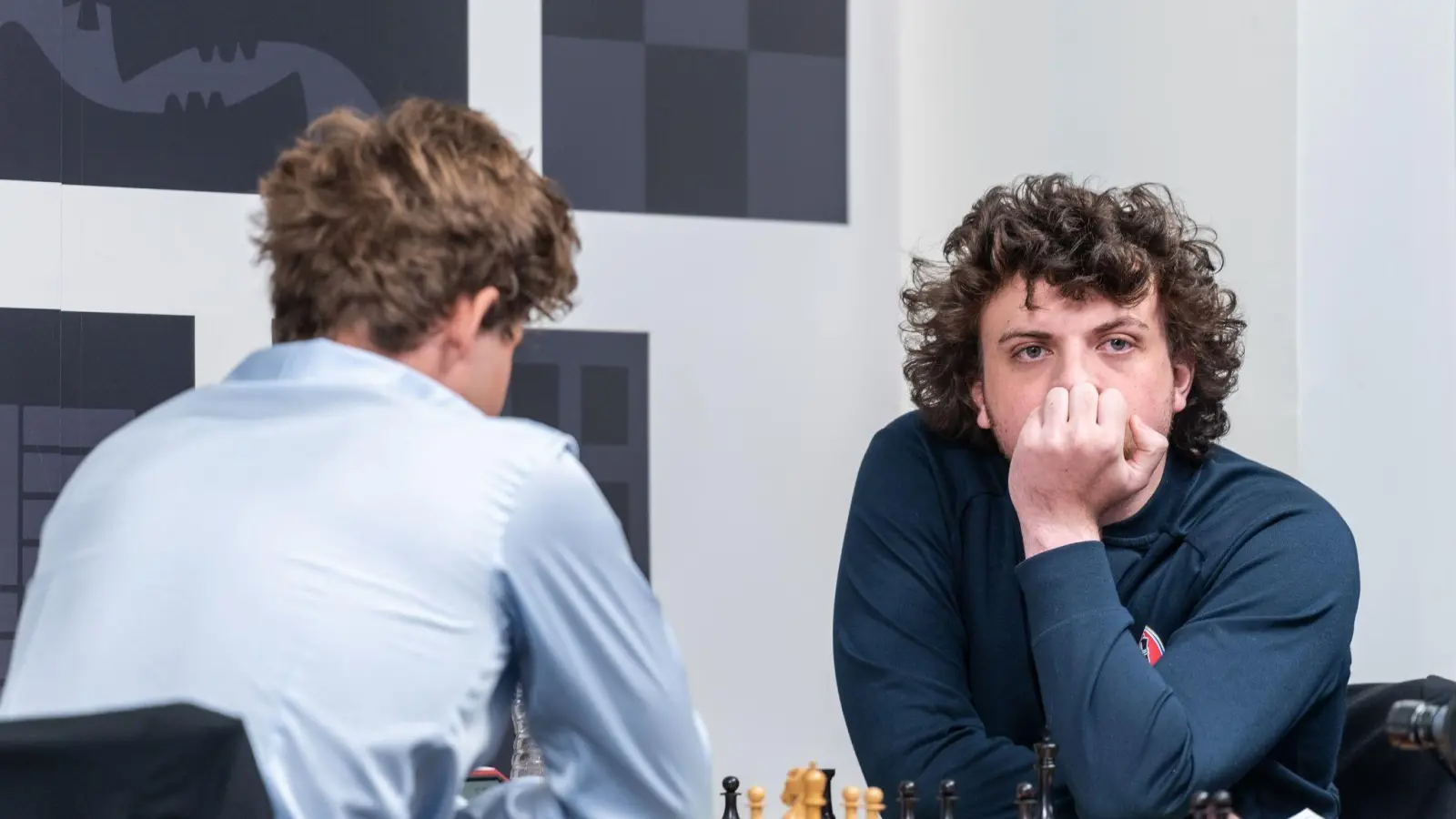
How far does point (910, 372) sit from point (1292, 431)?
34.0 inches

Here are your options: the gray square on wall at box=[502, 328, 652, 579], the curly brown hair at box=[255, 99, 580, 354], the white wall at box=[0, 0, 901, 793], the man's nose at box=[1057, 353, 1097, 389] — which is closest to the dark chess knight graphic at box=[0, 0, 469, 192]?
the white wall at box=[0, 0, 901, 793]

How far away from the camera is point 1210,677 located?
1.76 metres

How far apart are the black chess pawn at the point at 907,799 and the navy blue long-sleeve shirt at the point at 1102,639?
27 centimetres

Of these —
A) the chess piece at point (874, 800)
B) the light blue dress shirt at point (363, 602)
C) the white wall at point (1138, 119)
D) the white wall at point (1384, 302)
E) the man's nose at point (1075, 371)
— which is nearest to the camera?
the light blue dress shirt at point (363, 602)

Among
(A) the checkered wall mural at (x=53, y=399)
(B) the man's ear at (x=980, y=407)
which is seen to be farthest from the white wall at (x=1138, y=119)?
(A) the checkered wall mural at (x=53, y=399)

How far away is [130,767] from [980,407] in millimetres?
1395

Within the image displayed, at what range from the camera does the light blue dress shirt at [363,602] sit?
110 centimetres

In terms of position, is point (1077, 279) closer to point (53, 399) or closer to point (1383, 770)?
point (1383, 770)

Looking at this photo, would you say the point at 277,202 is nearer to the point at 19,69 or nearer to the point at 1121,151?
the point at 19,69

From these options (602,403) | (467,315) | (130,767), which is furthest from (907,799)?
(602,403)

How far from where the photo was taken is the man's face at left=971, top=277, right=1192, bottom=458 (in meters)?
2.00

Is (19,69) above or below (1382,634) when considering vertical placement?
above

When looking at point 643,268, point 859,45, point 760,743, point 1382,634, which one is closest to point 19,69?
point 643,268

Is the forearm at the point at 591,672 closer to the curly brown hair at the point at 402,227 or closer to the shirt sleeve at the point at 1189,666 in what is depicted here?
the curly brown hair at the point at 402,227
